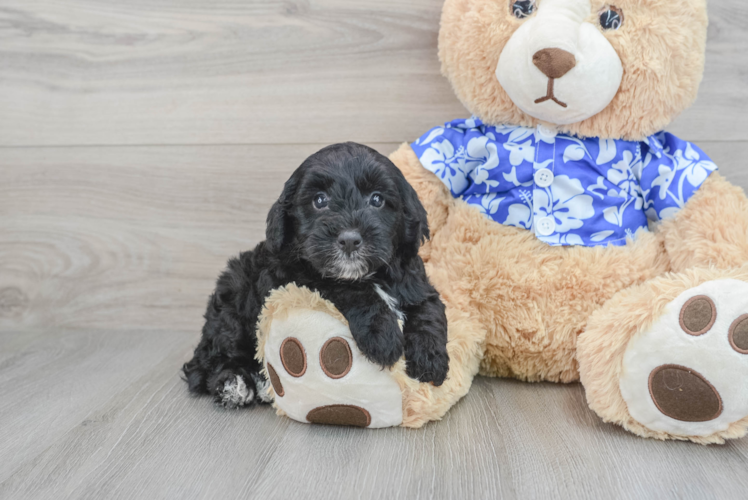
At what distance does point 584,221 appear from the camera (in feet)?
4.71

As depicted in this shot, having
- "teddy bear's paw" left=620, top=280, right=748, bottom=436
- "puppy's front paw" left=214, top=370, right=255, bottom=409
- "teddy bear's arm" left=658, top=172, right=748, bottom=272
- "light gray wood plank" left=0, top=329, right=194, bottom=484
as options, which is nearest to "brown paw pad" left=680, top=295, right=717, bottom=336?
"teddy bear's paw" left=620, top=280, right=748, bottom=436

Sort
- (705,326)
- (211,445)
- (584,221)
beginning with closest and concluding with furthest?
1. (705,326)
2. (211,445)
3. (584,221)

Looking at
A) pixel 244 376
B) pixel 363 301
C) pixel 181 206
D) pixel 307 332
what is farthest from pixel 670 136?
pixel 181 206

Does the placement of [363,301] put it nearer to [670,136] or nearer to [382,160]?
[382,160]

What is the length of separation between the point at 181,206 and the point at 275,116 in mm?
452

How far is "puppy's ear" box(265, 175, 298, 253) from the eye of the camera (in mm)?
1241

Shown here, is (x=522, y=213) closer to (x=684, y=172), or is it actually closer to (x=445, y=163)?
(x=445, y=163)

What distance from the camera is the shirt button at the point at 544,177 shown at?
1.44 meters

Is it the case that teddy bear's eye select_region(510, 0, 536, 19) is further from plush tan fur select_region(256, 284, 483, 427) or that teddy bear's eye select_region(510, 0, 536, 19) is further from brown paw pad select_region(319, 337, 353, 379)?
brown paw pad select_region(319, 337, 353, 379)

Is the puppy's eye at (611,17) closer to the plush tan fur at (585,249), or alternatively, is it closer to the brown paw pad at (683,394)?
the plush tan fur at (585,249)

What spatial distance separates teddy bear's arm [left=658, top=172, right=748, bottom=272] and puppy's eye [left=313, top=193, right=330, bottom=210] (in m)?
0.87

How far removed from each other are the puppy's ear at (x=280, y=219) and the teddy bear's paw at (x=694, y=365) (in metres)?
0.78

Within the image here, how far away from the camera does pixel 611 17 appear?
1347 millimetres

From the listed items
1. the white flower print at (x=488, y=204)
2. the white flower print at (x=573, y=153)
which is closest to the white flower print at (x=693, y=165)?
the white flower print at (x=573, y=153)
